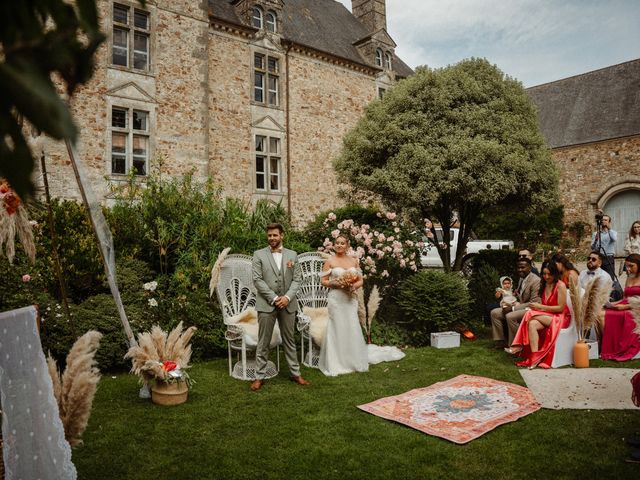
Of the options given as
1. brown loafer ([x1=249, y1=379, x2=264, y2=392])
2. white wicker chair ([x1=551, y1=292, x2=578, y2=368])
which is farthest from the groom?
white wicker chair ([x1=551, y1=292, x2=578, y2=368])

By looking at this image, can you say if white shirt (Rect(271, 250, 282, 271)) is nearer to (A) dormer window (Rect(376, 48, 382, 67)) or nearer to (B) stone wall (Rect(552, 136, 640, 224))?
(A) dormer window (Rect(376, 48, 382, 67))

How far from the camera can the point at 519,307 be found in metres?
7.53

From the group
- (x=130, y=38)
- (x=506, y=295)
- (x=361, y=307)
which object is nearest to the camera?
(x=361, y=307)

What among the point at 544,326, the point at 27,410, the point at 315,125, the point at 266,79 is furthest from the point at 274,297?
the point at 315,125

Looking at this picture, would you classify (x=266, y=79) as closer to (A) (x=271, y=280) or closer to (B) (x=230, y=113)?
(B) (x=230, y=113)

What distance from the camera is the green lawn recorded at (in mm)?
3520

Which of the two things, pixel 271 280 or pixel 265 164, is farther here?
pixel 265 164

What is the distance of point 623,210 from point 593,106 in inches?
223

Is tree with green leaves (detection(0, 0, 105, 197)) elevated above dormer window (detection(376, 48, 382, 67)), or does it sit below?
below

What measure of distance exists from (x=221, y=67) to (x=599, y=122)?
18867mm

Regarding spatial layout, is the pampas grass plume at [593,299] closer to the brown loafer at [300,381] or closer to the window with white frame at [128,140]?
the brown loafer at [300,381]

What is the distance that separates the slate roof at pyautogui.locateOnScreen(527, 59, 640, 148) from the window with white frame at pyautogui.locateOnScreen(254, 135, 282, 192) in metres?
15.7

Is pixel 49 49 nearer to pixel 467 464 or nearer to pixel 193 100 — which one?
pixel 467 464

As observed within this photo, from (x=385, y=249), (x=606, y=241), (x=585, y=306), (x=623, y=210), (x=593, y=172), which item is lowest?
(x=585, y=306)
